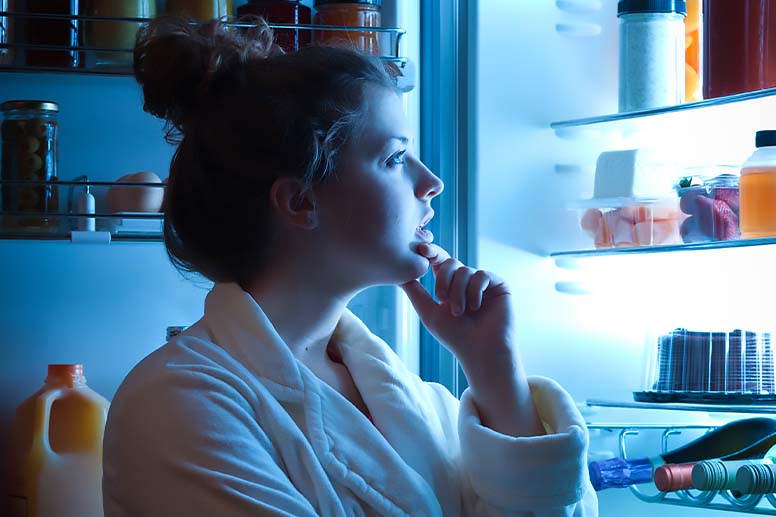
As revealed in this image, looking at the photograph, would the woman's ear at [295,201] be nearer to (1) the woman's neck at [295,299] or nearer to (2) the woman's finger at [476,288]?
(1) the woman's neck at [295,299]

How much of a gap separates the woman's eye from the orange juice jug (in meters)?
0.76

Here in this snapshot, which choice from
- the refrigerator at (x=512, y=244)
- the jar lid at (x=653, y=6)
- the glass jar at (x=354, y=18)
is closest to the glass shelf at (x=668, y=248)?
the refrigerator at (x=512, y=244)

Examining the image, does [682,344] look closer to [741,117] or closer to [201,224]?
[741,117]

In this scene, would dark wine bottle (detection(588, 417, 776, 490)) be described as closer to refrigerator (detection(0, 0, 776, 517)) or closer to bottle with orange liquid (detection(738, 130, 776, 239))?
refrigerator (detection(0, 0, 776, 517))

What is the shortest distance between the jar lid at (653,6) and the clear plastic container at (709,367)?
1.77ft

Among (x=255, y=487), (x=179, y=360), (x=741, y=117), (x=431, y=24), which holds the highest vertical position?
(x=431, y=24)

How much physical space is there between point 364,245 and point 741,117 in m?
0.95

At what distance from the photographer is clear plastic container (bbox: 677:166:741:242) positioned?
1677 mm

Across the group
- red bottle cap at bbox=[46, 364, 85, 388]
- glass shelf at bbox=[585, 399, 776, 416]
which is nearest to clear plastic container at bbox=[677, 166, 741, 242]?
glass shelf at bbox=[585, 399, 776, 416]

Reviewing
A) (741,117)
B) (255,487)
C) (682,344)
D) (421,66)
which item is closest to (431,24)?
(421,66)

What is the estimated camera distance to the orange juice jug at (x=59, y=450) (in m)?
1.74

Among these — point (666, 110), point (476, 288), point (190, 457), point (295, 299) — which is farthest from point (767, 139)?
point (190, 457)

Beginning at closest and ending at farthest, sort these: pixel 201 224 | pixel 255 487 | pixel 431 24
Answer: pixel 255 487 < pixel 201 224 < pixel 431 24

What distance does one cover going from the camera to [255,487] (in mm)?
1128
